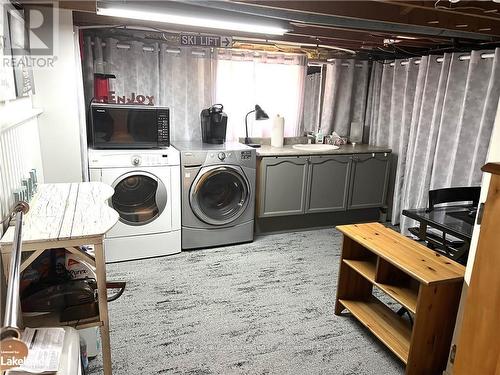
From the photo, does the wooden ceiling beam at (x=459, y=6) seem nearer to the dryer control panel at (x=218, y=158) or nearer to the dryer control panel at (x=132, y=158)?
the dryer control panel at (x=218, y=158)

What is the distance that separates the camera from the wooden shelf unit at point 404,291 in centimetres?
192

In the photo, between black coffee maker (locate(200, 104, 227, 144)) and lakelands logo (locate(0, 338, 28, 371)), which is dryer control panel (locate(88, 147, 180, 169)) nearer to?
Answer: black coffee maker (locate(200, 104, 227, 144))

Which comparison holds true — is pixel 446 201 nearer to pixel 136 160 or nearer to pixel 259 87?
pixel 259 87

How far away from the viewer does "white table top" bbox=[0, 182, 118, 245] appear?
1505 millimetres

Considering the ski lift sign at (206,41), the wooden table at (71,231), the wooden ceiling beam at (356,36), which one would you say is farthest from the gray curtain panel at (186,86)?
the wooden table at (71,231)

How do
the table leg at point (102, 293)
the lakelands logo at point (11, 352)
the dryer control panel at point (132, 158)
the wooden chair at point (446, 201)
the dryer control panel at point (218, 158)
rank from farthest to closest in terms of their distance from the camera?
the dryer control panel at point (218, 158)
the dryer control panel at point (132, 158)
the wooden chair at point (446, 201)
the table leg at point (102, 293)
the lakelands logo at point (11, 352)

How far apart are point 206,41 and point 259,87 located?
822 mm

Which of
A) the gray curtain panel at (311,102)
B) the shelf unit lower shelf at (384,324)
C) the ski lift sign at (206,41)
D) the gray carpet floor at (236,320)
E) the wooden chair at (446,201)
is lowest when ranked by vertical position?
the gray carpet floor at (236,320)

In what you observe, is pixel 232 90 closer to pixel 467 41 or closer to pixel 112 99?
pixel 112 99

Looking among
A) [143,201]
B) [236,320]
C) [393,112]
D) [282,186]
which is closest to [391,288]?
[236,320]

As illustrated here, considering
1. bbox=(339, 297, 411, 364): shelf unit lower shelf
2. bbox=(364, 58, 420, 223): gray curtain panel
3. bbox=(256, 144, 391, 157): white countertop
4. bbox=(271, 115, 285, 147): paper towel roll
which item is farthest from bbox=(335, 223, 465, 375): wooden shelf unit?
bbox=(364, 58, 420, 223): gray curtain panel

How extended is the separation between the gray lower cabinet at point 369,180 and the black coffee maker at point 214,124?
5.00ft

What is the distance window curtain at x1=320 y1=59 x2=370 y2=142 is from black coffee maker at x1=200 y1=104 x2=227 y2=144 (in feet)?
4.88

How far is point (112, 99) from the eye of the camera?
352 centimetres
